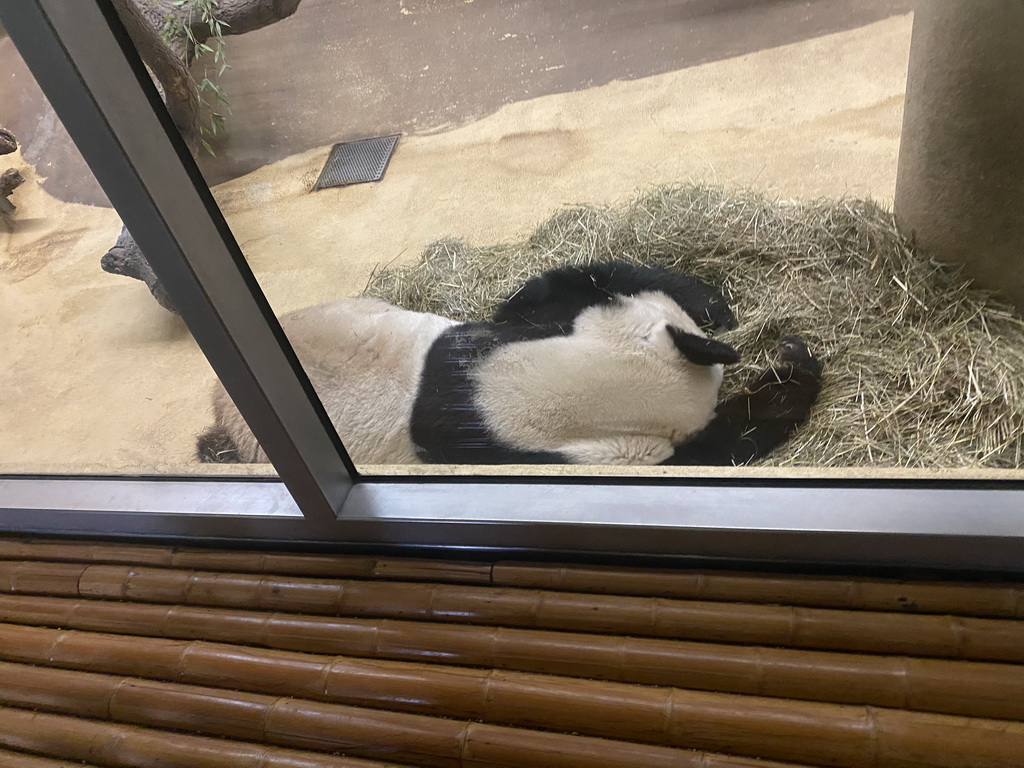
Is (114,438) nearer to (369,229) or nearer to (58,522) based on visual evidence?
(58,522)

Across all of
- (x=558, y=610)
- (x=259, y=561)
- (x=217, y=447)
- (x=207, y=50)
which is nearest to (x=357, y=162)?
(x=207, y=50)

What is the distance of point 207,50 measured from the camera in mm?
1413

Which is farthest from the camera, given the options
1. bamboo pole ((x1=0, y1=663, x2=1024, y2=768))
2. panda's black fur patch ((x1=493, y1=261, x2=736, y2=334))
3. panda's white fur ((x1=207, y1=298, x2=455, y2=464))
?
panda's black fur patch ((x1=493, y1=261, x2=736, y2=334))

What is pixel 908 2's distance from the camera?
1.33m

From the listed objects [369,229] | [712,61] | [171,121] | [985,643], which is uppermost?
[171,121]

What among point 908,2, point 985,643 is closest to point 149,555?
point 985,643

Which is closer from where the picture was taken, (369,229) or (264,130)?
(264,130)

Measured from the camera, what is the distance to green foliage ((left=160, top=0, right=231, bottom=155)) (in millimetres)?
1214

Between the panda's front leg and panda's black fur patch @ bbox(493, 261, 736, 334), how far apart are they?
201mm

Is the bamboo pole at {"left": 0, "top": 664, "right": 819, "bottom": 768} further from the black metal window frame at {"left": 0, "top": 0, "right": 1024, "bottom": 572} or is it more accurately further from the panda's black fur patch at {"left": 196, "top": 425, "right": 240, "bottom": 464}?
the panda's black fur patch at {"left": 196, "top": 425, "right": 240, "bottom": 464}

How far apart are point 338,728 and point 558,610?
1.31 feet

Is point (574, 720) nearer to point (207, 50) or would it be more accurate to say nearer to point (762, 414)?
point (762, 414)

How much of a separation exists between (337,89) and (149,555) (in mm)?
1011

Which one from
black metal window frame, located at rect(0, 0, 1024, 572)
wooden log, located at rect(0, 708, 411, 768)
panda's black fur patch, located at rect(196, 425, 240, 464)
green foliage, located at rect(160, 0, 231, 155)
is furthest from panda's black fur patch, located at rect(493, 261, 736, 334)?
wooden log, located at rect(0, 708, 411, 768)
